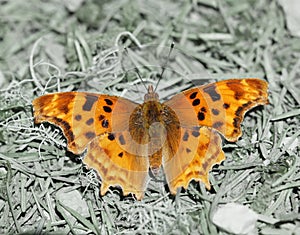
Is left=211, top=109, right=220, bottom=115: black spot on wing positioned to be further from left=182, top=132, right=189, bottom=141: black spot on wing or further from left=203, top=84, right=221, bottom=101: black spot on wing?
left=182, top=132, right=189, bottom=141: black spot on wing

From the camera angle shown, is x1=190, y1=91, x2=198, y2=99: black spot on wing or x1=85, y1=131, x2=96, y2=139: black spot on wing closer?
x1=85, y1=131, x2=96, y2=139: black spot on wing

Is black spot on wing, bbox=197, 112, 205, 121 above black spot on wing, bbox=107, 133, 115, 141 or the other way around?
above

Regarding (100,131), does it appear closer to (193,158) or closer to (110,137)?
(110,137)

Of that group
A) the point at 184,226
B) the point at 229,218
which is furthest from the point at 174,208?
the point at 229,218

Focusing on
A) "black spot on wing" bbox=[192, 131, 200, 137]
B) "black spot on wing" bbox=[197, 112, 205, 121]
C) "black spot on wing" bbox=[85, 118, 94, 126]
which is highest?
"black spot on wing" bbox=[197, 112, 205, 121]

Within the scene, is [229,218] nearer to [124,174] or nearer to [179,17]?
[124,174]

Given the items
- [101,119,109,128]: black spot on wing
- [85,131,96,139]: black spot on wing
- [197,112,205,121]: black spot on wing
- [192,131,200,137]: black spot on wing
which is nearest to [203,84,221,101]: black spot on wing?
[197,112,205,121]: black spot on wing

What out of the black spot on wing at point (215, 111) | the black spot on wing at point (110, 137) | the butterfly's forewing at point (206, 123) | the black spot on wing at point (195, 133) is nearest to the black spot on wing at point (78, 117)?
the black spot on wing at point (110, 137)
